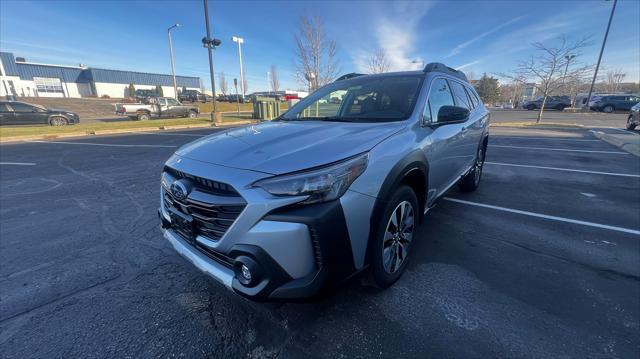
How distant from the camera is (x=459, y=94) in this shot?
3932 mm

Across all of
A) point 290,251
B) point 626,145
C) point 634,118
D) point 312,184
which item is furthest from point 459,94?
point 634,118

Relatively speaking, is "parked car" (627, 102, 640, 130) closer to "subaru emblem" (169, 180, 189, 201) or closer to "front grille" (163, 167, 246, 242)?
"front grille" (163, 167, 246, 242)

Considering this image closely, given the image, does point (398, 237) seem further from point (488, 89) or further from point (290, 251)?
point (488, 89)

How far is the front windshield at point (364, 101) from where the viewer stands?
2.76 metres

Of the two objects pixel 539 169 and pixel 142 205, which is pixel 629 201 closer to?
pixel 539 169

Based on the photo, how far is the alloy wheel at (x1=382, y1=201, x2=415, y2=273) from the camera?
7.30 ft

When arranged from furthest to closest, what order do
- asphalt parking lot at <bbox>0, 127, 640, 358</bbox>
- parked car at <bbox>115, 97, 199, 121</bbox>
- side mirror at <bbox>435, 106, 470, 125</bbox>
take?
parked car at <bbox>115, 97, 199, 121</bbox>, side mirror at <bbox>435, 106, 470, 125</bbox>, asphalt parking lot at <bbox>0, 127, 640, 358</bbox>

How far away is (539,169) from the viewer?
21.9ft

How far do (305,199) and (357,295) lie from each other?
1.14 metres

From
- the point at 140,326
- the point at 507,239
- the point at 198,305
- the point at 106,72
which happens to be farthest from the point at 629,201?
the point at 106,72

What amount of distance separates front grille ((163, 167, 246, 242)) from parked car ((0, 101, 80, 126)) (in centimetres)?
2287

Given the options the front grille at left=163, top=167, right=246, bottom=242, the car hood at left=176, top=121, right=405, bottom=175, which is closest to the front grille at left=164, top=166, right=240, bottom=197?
→ the front grille at left=163, top=167, right=246, bottom=242

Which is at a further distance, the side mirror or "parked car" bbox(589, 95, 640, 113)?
"parked car" bbox(589, 95, 640, 113)

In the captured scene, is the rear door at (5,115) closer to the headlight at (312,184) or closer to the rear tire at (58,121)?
the rear tire at (58,121)
